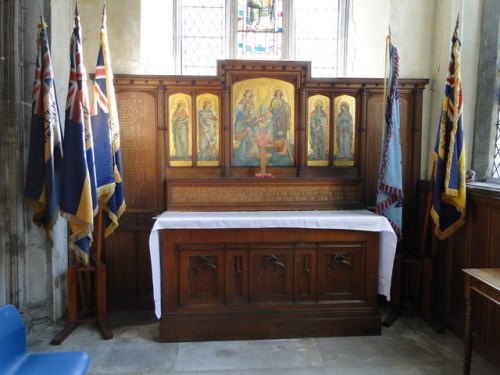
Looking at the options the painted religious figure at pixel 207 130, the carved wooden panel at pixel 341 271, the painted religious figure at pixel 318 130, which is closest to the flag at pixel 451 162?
the carved wooden panel at pixel 341 271

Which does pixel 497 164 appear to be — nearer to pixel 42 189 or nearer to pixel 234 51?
pixel 234 51

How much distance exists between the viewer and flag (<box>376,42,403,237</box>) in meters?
4.00

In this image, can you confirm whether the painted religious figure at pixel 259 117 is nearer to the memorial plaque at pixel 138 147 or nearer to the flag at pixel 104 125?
the memorial plaque at pixel 138 147

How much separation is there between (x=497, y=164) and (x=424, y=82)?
3.74ft

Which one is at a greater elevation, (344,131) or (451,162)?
(344,131)

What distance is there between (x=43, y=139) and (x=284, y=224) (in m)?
2.21

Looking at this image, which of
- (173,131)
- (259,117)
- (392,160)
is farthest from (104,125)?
(392,160)

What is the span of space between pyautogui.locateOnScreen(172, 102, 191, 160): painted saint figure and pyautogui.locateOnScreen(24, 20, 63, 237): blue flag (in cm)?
129

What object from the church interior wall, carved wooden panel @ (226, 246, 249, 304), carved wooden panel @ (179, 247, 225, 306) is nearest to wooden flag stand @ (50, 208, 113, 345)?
the church interior wall

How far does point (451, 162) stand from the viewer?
3.69 meters

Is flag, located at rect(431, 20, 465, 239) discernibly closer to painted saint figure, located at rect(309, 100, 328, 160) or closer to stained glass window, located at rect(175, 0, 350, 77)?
painted saint figure, located at rect(309, 100, 328, 160)

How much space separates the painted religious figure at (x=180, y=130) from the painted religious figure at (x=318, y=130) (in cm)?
134

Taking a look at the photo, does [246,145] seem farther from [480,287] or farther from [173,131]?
[480,287]

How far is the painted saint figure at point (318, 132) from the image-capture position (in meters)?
4.51
